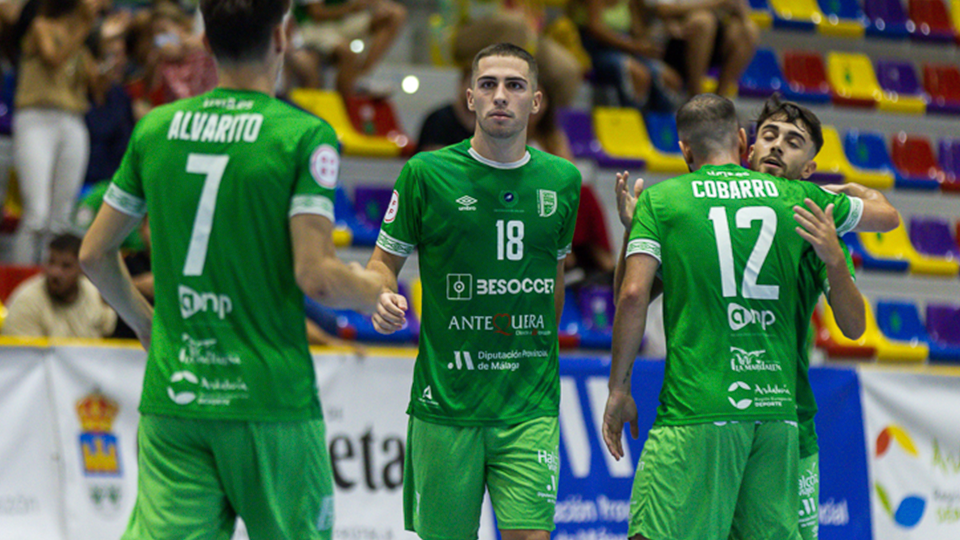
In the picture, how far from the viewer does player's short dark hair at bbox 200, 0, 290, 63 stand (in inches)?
123

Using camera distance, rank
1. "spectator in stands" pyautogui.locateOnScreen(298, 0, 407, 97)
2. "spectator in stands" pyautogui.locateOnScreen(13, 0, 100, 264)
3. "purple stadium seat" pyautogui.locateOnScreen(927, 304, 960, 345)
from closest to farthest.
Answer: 1. "spectator in stands" pyautogui.locateOnScreen(13, 0, 100, 264)
2. "spectator in stands" pyautogui.locateOnScreen(298, 0, 407, 97)
3. "purple stadium seat" pyautogui.locateOnScreen(927, 304, 960, 345)

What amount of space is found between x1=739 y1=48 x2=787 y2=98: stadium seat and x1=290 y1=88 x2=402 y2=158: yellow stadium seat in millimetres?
4249

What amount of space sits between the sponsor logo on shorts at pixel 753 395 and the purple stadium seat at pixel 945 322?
23.7 ft

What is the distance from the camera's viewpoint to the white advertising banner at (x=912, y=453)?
6910 mm

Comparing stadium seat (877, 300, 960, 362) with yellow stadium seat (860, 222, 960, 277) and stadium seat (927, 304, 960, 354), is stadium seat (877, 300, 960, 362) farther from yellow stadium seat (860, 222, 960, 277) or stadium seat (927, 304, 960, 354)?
yellow stadium seat (860, 222, 960, 277)

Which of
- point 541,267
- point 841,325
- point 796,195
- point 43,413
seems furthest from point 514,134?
A: point 43,413

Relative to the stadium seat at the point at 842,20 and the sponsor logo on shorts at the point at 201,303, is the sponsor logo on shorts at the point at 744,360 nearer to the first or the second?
the sponsor logo on shorts at the point at 201,303

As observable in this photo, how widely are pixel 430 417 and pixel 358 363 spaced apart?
230 cm

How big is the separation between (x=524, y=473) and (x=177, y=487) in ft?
4.90

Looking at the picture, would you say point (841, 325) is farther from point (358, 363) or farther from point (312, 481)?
point (358, 363)

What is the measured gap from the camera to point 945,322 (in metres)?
10.7

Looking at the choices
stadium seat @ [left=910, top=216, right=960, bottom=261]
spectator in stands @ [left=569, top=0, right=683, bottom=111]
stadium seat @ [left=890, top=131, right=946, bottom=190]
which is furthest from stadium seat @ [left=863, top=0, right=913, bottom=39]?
spectator in stands @ [left=569, top=0, right=683, bottom=111]

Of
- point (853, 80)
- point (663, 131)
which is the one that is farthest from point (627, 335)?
point (853, 80)

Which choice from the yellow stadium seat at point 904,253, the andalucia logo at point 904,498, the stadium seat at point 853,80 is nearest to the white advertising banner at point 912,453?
the andalucia logo at point 904,498
